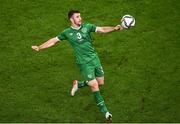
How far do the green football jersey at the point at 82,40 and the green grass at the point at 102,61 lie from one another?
4.42ft

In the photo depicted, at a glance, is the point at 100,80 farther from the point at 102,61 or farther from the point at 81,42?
the point at 102,61

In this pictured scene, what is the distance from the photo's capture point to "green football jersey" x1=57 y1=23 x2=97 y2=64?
10.5 metres

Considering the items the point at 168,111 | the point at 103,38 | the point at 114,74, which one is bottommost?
the point at 168,111

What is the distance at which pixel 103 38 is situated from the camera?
13.9m

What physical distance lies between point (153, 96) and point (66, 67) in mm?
2745

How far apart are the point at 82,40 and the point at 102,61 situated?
241cm

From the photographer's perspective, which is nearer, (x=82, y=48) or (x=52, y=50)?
(x=82, y=48)

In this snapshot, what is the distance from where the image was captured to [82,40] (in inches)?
416

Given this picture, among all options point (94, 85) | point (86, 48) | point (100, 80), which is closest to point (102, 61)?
point (100, 80)

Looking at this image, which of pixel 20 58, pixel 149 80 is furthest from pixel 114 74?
pixel 20 58

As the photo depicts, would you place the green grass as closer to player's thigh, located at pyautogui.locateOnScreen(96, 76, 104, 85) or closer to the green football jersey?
player's thigh, located at pyautogui.locateOnScreen(96, 76, 104, 85)

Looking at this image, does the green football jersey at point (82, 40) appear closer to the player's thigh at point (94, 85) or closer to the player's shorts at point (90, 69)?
the player's shorts at point (90, 69)

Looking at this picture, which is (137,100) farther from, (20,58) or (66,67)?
(20,58)

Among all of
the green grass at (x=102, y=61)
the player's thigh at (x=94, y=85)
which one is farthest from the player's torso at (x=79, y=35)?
the green grass at (x=102, y=61)
